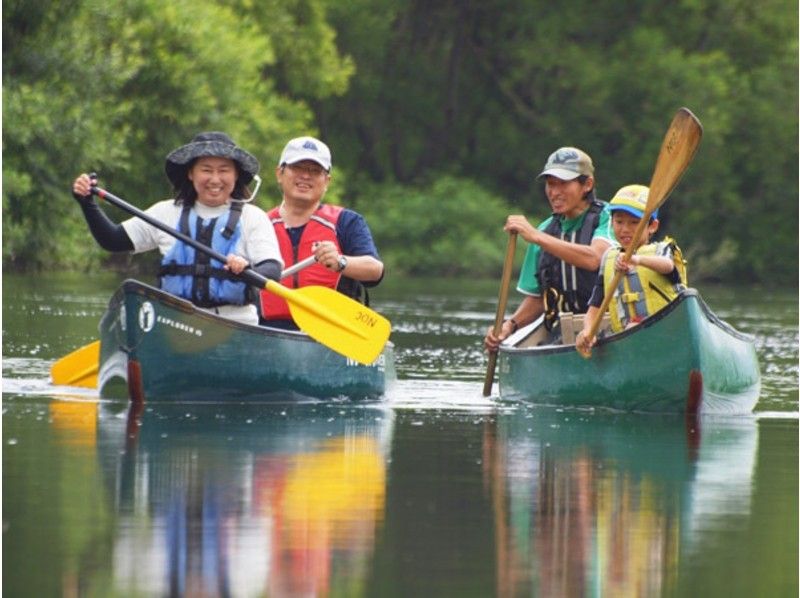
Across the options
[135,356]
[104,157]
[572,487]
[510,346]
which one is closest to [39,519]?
[572,487]

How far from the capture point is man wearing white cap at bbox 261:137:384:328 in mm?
11398

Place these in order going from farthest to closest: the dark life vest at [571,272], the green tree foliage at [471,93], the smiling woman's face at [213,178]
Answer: the green tree foliage at [471,93], the dark life vest at [571,272], the smiling woman's face at [213,178]

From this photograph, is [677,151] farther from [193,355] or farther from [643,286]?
[193,355]

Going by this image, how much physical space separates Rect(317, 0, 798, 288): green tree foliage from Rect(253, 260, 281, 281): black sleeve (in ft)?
104

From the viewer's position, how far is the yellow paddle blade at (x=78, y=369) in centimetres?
1190

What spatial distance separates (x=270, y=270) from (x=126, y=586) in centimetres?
522

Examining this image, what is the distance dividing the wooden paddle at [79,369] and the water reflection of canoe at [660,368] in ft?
7.36

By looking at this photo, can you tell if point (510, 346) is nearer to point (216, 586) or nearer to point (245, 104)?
point (216, 586)

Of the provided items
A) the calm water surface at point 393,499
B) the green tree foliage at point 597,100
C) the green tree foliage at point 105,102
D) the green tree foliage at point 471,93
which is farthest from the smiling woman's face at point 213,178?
the green tree foliage at point 597,100

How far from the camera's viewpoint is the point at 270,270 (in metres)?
10.8

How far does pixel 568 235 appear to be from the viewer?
11.7m

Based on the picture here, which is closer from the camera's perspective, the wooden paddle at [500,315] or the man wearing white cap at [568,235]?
the man wearing white cap at [568,235]

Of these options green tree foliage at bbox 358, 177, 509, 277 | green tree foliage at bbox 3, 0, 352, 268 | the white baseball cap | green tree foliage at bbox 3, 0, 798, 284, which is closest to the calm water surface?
the white baseball cap

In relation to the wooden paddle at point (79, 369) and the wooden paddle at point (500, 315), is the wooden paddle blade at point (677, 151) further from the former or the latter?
the wooden paddle at point (79, 369)
